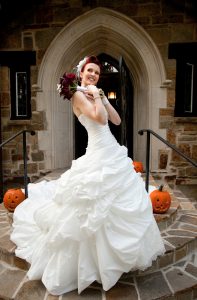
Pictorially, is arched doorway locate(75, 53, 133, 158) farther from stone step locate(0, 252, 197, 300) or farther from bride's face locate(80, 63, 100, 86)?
stone step locate(0, 252, 197, 300)

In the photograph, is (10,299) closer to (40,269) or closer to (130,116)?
(40,269)

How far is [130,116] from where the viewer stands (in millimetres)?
5824

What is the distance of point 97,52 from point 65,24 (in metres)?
0.89

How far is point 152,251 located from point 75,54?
13.9 feet

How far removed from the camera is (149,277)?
209 centimetres

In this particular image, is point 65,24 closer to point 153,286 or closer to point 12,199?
point 12,199

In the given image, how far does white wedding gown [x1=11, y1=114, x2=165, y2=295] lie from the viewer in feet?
5.78

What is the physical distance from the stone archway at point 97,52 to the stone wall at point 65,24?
0.12 metres

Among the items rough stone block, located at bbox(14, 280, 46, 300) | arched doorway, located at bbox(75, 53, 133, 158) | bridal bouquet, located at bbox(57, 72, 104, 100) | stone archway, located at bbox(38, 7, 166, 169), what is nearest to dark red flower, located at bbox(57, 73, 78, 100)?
bridal bouquet, located at bbox(57, 72, 104, 100)

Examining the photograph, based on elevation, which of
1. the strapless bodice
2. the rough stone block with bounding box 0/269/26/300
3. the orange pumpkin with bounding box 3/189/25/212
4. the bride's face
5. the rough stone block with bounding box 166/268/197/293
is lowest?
the rough stone block with bounding box 0/269/26/300

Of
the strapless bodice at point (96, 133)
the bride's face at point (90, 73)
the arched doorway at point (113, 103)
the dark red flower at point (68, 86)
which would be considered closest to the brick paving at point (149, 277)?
the strapless bodice at point (96, 133)

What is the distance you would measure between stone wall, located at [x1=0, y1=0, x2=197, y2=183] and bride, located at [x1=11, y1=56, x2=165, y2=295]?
3249mm

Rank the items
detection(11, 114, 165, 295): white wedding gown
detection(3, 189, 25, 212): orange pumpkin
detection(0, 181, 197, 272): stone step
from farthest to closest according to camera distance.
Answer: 1. detection(3, 189, 25, 212): orange pumpkin
2. detection(0, 181, 197, 272): stone step
3. detection(11, 114, 165, 295): white wedding gown

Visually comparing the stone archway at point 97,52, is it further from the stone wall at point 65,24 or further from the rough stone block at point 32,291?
the rough stone block at point 32,291
